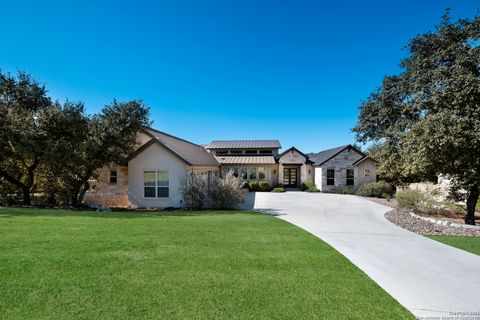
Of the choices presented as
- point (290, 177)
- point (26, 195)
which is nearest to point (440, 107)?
point (26, 195)

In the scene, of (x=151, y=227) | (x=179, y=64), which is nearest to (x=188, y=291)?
(x=151, y=227)

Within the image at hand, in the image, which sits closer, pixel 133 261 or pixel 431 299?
pixel 431 299

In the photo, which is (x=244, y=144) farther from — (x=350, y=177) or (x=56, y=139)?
(x=56, y=139)

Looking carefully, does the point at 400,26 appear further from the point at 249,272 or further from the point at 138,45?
the point at 249,272

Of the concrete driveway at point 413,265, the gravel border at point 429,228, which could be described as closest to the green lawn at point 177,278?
the concrete driveway at point 413,265

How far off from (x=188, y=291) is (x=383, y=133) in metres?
15.3

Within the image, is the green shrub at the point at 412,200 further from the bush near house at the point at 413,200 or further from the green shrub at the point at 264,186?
the green shrub at the point at 264,186

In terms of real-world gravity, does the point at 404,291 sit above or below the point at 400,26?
below

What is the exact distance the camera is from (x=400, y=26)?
47.2 feet

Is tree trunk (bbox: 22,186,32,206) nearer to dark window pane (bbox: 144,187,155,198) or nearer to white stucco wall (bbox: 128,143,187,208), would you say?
white stucco wall (bbox: 128,143,187,208)

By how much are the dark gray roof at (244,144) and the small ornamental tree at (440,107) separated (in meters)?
22.2

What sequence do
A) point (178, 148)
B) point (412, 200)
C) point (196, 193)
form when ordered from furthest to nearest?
point (178, 148)
point (196, 193)
point (412, 200)

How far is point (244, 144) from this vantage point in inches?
1494

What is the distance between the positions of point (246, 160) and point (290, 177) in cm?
656
